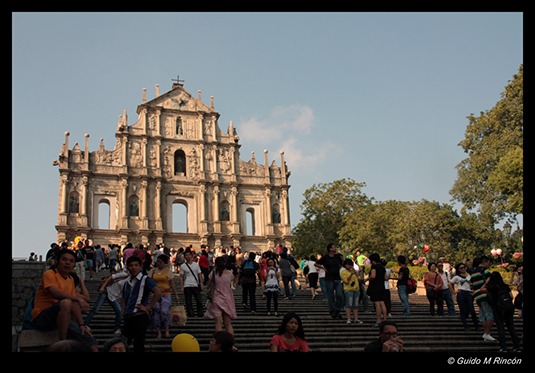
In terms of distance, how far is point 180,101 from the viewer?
41688 mm

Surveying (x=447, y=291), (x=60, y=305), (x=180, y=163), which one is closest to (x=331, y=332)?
(x=447, y=291)

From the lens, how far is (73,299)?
6.94 m

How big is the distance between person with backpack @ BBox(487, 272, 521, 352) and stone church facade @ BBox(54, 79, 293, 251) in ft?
96.7

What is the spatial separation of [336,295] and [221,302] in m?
3.72

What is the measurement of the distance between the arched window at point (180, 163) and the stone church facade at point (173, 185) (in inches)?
2.9

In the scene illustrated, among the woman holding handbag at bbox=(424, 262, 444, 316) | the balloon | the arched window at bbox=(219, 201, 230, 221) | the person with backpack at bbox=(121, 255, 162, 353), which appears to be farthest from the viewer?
the arched window at bbox=(219, 201, 230, 221)

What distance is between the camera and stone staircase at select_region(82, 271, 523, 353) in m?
9.90

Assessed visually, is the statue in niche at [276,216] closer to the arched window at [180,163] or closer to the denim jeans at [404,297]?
the arched window at [180,163]

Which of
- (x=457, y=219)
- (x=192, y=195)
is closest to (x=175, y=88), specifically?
(x=192, y=195)

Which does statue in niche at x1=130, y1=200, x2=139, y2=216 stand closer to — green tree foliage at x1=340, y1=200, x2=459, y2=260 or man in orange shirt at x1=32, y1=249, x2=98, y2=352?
green tree foliage at x1=340, y1=200, x2=459, y2=260

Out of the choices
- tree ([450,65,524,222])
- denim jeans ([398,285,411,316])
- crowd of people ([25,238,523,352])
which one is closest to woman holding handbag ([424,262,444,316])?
crowd of people ([25,238,523,352])

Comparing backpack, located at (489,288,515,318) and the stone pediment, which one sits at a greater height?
the stone pediment

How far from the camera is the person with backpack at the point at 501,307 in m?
9.64

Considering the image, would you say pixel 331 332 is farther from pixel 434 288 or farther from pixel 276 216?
pixel 276 216
